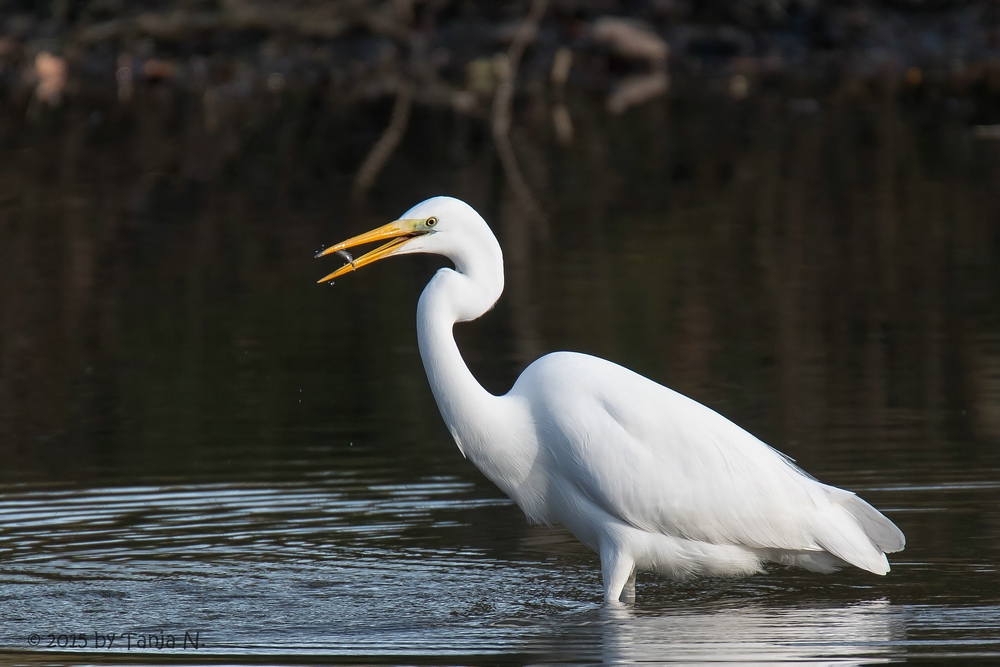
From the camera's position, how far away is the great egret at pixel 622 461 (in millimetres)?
5691

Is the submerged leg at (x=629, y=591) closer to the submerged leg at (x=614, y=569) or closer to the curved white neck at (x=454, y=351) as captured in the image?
the submerged leg at (x=614, y=569)

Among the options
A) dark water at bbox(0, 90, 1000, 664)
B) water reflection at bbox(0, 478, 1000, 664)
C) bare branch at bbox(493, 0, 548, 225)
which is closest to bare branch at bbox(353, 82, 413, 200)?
dark water at bbox(0, 90, 1000, 664)

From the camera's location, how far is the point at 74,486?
23.8ft

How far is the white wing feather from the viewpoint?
18.6ft

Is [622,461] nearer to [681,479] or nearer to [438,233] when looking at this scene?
[681,479]

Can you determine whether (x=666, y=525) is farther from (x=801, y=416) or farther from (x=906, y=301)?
(x=906, y=301)

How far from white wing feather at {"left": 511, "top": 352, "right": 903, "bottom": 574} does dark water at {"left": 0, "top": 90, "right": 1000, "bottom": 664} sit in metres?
0.25

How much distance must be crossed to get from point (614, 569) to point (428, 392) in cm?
339

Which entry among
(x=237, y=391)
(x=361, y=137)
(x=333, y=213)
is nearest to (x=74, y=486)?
(x=237, y=391)

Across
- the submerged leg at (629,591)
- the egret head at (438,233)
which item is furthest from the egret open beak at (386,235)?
the submerged leg at (629,591)

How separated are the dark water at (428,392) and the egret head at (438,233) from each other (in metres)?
1.23

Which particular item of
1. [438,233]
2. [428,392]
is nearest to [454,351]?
[438,233]

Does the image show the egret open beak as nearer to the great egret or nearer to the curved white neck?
the great egret

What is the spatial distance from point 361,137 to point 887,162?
713 cm
